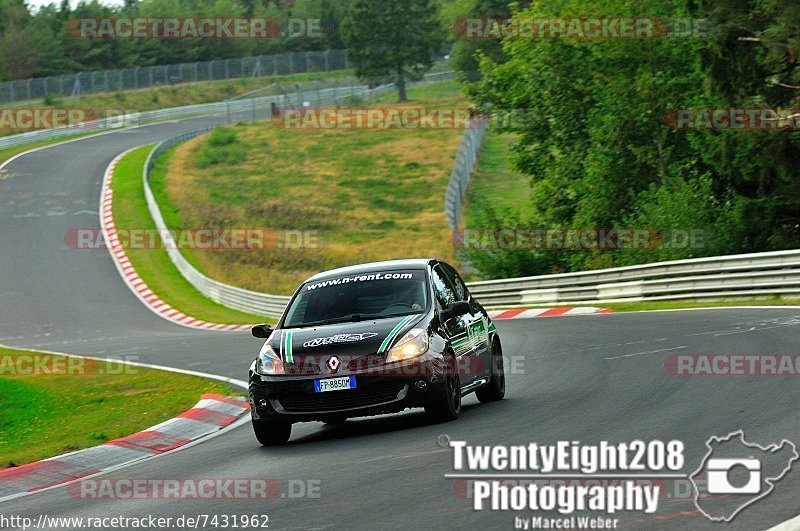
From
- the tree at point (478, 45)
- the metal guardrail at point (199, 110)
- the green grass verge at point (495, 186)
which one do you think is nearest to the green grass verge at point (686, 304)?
the green grass verge at point (495, 186)

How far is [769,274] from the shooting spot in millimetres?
23375

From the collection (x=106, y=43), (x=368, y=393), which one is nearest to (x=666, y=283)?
(x=368, y=393)

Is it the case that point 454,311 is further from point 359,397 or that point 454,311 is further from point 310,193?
point 310,193

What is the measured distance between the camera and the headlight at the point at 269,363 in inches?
452

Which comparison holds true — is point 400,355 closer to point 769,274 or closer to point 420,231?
point 769,274

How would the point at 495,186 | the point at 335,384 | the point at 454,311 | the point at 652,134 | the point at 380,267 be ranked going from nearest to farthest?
the point at 335,384 → the point at 454,311 → the point at 380,267 → the point at 652,134 → the point at 495,186

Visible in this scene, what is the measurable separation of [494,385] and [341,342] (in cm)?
246

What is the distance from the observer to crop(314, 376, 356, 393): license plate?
1116 centimetres

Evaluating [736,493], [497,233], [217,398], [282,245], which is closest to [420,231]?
[282,245]

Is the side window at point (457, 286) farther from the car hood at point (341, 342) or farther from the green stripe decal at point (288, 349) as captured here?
the green stripe decal at point (288, 349)

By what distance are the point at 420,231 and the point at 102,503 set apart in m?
42.2

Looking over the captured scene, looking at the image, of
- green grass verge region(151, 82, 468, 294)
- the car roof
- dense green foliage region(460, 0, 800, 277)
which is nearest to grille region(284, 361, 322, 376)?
the car roof

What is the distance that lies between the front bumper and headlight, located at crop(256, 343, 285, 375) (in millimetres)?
162

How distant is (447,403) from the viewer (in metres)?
11.4
